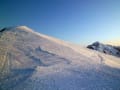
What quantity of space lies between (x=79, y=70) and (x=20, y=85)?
1907mm

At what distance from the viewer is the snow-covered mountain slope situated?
376cm

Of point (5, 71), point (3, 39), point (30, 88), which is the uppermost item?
point (3, 39)

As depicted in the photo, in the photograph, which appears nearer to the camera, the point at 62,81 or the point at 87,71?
the point at 62,81

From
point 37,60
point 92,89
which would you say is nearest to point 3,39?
point 37,60

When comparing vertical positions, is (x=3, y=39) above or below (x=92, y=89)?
above

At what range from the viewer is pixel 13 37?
6656mm

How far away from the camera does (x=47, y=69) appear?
4473 millimetres

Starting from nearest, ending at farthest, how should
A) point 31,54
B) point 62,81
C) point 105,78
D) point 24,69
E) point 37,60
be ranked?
point 62,81 < point 105,78 < point 24,69 < point 37,60 < point 31,54

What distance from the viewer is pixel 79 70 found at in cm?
452

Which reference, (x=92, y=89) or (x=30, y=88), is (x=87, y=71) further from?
(x=30, y=88)

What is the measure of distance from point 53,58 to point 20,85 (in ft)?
5.91

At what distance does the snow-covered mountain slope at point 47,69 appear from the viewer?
3.76 metres

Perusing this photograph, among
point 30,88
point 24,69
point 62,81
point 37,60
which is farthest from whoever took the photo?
point 37,60

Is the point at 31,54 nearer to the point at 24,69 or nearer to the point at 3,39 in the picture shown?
the point at 24,69
